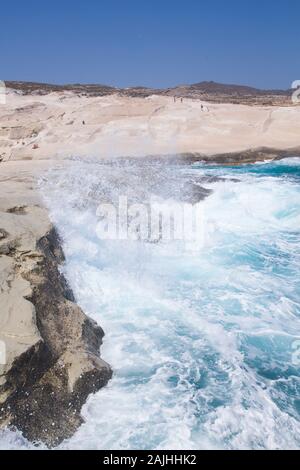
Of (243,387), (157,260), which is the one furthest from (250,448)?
(157,260)

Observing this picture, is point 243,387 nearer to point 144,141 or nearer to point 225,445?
point 225,445

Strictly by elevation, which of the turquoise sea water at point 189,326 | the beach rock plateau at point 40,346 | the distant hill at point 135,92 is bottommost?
the turquoise sea water at point 189,326

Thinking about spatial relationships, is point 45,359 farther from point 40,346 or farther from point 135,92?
point 135,92

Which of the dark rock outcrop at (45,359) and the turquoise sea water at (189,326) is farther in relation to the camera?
the turquoise sea water at (189,326)

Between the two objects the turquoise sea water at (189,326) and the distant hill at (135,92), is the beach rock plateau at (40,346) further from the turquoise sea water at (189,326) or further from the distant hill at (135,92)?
the distant hill at (135,92)

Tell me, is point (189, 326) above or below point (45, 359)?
below

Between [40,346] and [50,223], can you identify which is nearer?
[40,346]

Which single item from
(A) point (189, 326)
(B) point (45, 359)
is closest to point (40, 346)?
(B) point (45, 359)

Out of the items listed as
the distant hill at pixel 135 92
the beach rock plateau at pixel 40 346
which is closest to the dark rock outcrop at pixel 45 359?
the beach rock plateau at pixel 40 346

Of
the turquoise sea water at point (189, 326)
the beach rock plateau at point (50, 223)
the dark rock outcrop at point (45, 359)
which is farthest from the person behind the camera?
the turquoise sea water at point (189, 326)
